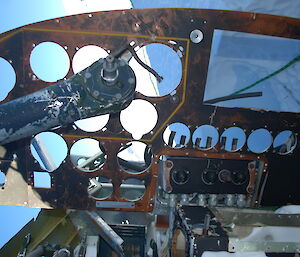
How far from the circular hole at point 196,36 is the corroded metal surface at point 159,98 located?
0.06 ft

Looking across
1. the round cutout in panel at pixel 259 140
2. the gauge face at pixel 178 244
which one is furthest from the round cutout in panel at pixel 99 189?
the round cutout in panel at pixel 259 140

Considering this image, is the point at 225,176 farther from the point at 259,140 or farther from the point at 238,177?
the point at 259,140

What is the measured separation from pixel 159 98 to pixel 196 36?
1.44ft

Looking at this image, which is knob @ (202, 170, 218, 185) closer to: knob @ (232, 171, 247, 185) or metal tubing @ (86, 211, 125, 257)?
knob @ (232, 171, 247, 185)

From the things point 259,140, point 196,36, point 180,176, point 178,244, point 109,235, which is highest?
point 196,36

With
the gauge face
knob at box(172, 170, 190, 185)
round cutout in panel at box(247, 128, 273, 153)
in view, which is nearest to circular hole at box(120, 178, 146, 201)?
knob at box(172, 170, 190, 185)

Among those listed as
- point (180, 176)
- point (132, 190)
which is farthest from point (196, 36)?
point (132, 190)

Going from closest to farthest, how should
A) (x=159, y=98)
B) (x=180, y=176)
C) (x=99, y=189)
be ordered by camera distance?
(x=159, y=98) < (x=180, y=176) < (x=99, y=189)

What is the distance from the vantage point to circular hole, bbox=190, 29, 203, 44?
5.76ft

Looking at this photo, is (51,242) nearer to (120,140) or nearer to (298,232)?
(120,140)

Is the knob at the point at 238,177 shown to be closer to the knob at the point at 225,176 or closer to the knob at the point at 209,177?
the knob at the point at 225,176

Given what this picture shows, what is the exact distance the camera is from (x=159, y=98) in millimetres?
1875

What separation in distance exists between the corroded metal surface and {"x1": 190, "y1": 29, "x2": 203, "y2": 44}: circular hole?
2cm

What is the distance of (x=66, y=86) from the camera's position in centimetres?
138
